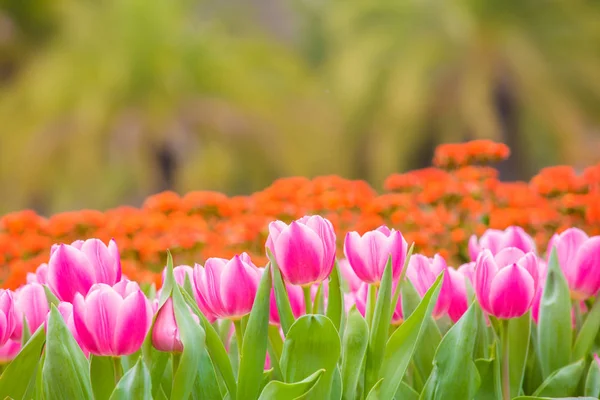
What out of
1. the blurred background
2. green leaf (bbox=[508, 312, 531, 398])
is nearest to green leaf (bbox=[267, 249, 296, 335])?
green leaf (bbox=[508, 312, 531, 398])

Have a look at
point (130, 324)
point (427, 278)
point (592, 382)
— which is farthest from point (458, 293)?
point (130, 324)

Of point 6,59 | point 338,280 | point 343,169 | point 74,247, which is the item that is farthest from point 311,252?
point 6,59

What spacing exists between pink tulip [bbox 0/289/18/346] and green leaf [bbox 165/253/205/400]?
17 centimetres

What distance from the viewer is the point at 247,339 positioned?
2.22 feet

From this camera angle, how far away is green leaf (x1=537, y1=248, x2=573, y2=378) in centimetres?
80

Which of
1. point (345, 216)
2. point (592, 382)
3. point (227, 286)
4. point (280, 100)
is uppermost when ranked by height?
point (280, 100)

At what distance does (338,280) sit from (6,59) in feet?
25.0

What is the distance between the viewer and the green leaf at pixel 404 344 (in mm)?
697

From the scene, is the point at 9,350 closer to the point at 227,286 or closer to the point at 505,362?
the point at 227,286

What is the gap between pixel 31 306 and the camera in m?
0.79

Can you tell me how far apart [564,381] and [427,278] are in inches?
6.3

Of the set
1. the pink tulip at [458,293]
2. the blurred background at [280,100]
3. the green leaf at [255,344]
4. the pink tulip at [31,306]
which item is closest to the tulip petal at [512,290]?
the pink tulip at [458,293]

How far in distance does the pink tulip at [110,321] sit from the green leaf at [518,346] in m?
0.37

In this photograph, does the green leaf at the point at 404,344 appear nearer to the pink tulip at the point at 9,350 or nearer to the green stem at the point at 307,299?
the green stem at the point at 307,299
